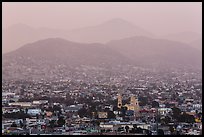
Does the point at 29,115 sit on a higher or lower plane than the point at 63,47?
lower

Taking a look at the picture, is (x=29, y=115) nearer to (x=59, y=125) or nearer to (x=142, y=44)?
(x=59, y=125)

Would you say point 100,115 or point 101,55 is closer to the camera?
point 100,115

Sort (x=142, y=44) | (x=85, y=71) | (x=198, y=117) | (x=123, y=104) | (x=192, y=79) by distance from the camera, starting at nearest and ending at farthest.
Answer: (x=198, y=117) → (x=123, y=104) → (x=192, y=79) → (x=85, y=71) → (x=142, y=44)

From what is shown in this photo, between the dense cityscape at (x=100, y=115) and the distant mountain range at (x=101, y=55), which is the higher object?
the distant mountain range at (x=101, y=55)

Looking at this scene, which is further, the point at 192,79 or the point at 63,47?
the point at 63,47

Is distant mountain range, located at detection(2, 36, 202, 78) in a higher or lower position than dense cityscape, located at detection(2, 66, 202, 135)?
higher

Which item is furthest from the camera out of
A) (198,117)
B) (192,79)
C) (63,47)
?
(63,47)

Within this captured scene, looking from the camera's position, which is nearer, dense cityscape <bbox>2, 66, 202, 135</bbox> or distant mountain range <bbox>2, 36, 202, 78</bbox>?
dense cityscape <bbox>2, 66, 202, 135</bbox>

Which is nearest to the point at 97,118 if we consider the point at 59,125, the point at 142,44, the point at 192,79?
the point at 59,125

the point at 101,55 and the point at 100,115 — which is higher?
the point at 101,55

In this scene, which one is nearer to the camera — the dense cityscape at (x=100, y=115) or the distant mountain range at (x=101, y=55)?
the dense cityscape at (x=100, y=115)
